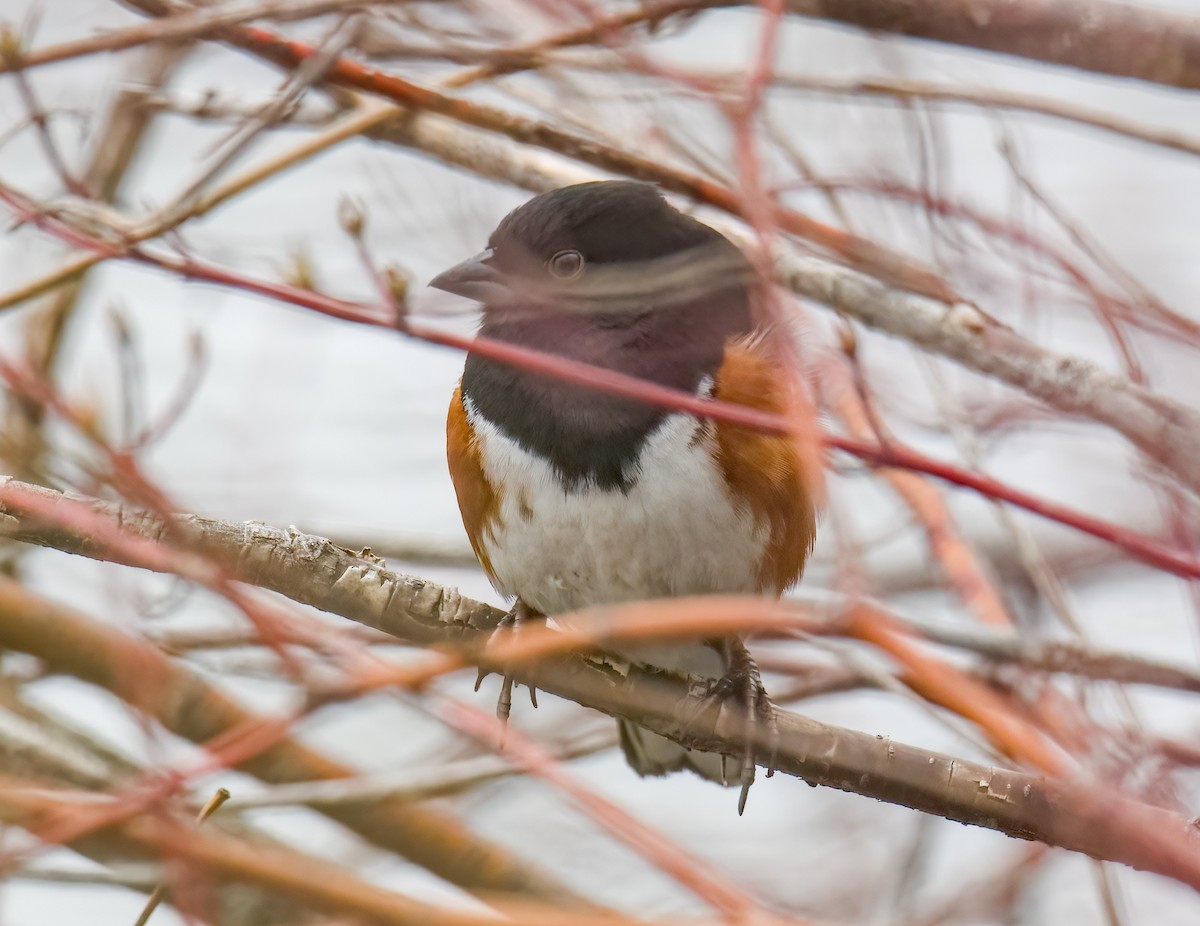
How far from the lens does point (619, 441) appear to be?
2.79 meters

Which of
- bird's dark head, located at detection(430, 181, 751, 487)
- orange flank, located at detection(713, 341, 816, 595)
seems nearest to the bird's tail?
orange flank, located at detection(713, 341, 816, 595)

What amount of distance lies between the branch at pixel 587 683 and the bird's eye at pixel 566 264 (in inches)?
25.6

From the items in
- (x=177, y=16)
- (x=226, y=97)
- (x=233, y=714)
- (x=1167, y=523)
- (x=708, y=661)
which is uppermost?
(x=226, y=97)

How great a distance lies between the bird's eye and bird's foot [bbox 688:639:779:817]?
2.65 feet

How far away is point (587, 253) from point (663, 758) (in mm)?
Answer: 1278

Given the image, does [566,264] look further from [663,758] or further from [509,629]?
[663,758]

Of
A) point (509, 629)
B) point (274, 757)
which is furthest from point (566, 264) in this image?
point (274, 757)

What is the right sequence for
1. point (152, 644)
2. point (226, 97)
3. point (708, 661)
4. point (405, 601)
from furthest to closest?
point (226, 97) < point (708, 661) < point (152, 644) < point (405, 601)

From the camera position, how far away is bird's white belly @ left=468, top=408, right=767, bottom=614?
2.76 m

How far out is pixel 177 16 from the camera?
2.66m

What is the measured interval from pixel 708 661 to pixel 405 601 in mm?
1010

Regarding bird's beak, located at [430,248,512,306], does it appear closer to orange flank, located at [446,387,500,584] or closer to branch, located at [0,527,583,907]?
orange flank, located at [446,387,500,584]

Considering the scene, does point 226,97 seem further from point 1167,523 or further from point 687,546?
point 1167,523

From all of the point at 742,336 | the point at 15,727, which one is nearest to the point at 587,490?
the point at 742,336
